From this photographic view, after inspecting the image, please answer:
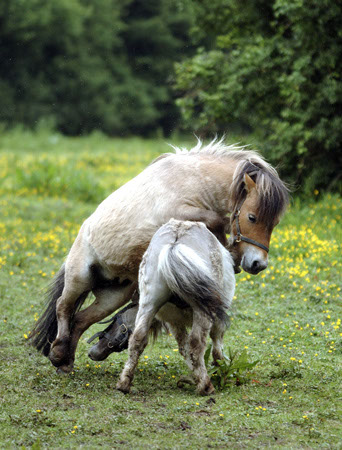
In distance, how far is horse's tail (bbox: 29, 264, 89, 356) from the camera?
6.29m

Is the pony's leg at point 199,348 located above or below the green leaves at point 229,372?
above

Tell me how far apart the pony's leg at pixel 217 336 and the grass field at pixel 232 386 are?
0.34m

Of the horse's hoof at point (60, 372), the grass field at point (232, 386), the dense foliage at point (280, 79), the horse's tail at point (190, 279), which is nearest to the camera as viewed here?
the grass field at point (232, 386)

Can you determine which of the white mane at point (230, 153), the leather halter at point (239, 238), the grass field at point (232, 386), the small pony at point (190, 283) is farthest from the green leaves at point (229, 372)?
the white mane at point (230, 153)

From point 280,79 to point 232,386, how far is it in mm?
8258

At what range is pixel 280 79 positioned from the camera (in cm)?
1240

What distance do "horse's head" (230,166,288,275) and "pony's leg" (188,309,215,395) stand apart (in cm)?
55

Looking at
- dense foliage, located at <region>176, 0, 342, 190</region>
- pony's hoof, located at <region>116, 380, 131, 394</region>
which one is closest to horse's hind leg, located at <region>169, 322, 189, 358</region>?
pony's hoof, located at <region>116, 380, 131, 394</region>

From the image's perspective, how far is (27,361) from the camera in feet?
20.6

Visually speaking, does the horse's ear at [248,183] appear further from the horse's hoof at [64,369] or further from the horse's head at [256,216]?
the horse's hoof at [64,369]

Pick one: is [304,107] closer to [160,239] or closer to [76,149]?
[160,239]

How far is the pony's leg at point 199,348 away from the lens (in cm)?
504

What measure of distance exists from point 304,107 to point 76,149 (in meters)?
16.6

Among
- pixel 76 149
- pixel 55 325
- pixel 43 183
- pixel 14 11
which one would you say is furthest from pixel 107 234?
pixel 14 11
